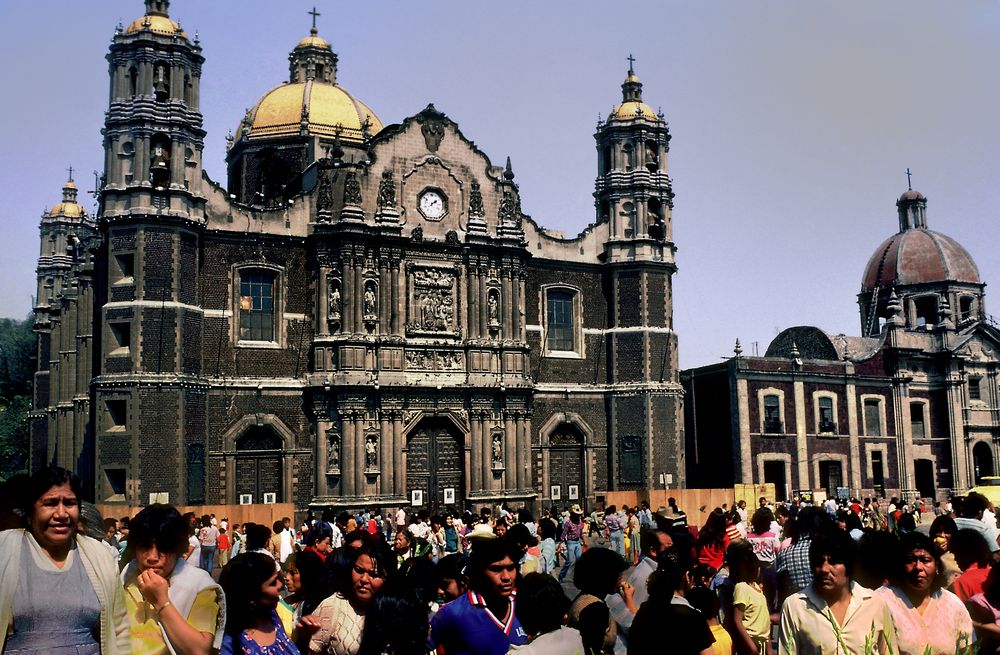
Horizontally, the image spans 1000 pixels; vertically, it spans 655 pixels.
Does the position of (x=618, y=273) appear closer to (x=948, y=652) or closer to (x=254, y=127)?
(x=254, y=127)

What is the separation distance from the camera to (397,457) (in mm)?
34344

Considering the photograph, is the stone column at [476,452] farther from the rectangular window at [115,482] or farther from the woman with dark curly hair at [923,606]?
the woman with dark curly hair at [923,606]

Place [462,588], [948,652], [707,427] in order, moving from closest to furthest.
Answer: [948,652]
[462,588]
[707,427]

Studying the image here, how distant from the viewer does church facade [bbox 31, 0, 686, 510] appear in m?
31.8

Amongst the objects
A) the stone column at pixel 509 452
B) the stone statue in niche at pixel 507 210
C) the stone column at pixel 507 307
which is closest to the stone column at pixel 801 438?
the stone column at pixel 509 452

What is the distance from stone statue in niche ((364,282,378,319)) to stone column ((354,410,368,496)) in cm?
322

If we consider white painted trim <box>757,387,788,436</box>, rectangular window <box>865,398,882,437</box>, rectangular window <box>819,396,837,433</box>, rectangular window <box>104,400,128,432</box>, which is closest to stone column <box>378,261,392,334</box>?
rectangular window <box>104,400,128,432</box>

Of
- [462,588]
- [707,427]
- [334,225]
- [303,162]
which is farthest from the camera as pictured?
[707,427]

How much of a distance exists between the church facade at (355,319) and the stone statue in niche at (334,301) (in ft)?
0.24

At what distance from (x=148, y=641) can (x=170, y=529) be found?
641 millimetres

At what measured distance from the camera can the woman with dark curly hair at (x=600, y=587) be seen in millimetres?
6996

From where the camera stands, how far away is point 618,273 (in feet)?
128

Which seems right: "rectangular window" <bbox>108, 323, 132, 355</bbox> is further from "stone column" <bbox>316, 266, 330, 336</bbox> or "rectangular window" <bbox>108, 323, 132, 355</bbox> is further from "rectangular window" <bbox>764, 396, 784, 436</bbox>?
"rectangular window" <bbox>764, 396, 784, 436</bbox>

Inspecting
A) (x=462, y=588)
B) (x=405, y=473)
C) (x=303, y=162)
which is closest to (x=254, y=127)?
(x=303, y=162)
